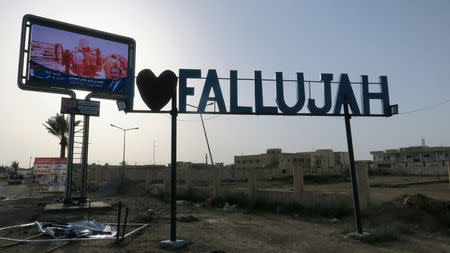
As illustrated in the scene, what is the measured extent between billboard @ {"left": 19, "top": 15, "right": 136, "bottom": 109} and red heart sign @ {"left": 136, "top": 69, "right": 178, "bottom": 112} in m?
9.61

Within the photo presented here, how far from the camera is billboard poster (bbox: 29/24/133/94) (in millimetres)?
18031

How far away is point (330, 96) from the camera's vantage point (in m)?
11.2

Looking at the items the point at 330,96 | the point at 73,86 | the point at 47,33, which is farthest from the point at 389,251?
the point at 47,33

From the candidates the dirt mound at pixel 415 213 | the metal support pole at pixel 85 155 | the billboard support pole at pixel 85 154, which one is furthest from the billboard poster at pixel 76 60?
the dirt mound at pixel 415 213

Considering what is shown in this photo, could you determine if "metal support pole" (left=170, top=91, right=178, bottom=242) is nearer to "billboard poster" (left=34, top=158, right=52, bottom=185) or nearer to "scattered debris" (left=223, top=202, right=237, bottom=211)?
"scattered debris" (left=223, top=202, right=237, bottom=211)

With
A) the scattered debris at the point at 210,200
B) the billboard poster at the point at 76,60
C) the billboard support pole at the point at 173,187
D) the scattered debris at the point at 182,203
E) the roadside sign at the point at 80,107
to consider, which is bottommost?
the scattered debris at the point at 182,203

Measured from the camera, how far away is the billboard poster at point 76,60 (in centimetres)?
1803

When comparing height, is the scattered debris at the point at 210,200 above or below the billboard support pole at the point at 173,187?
below

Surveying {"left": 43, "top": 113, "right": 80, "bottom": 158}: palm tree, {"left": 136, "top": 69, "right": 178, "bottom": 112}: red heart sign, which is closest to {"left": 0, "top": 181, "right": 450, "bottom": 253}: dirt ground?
{"left": 136, "top": 69, "right": 178, "bottom": 112}: red heart sign

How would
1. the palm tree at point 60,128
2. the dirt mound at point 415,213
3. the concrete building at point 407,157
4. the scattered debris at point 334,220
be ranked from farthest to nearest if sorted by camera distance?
the concrete building at point 407,157, the palm tree at point 60,128, the scattered debris at point 334,220, the dirt mound at point 415,213

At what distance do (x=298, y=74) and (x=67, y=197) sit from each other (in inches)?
567

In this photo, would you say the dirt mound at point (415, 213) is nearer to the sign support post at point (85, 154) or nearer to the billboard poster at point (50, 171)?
the sign support post at point (85, 154)

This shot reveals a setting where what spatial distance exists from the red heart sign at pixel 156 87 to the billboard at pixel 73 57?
31.5ft

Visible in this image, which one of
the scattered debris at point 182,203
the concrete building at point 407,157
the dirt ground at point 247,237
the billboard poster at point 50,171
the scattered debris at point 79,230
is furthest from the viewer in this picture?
the concrete building at point 407,157
